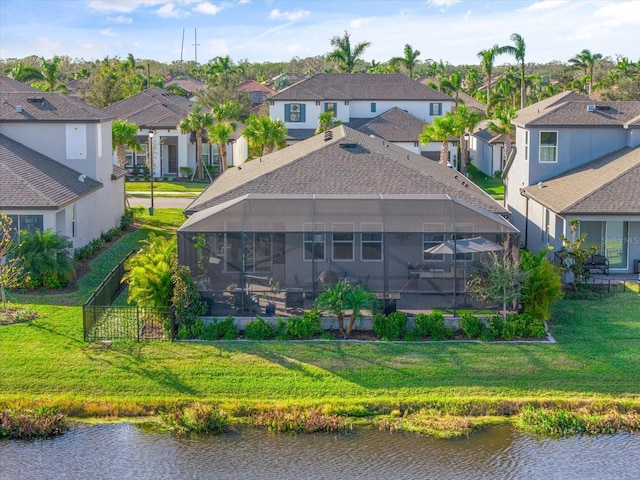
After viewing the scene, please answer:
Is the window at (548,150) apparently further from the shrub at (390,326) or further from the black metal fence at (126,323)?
the black metal fence at (126,323)

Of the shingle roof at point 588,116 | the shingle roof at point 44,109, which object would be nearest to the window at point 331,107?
the shingle roof at point 44,109

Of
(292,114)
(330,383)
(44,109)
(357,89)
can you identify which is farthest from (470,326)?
(357,89)

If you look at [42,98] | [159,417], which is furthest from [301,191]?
[42,98]

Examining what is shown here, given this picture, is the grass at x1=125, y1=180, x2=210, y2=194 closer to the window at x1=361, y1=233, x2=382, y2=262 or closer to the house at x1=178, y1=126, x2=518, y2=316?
the house at x1=178, y1=126, x2=518, y2=316

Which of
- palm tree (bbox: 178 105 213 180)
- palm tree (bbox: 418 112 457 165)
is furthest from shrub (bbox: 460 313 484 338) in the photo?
palm tree (bbox: 178 105 213 180)

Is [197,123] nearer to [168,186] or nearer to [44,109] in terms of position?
[168,186]

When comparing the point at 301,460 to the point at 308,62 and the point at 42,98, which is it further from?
the point at 308,62
